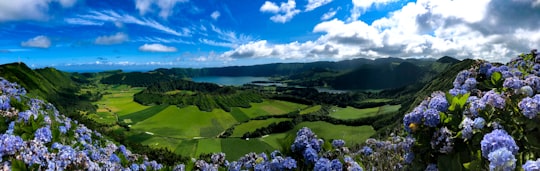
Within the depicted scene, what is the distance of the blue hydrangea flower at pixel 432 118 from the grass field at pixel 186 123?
103m

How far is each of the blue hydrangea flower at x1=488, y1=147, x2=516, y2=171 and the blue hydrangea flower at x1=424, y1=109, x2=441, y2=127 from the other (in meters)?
1.00

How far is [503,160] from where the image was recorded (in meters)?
2.41

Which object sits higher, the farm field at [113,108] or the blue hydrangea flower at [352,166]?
the blue hydrangea flower at [352,166]

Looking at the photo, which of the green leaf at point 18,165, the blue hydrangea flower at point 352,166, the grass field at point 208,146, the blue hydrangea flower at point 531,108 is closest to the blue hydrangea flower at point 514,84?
the blue hydrangea flower at point 531,108

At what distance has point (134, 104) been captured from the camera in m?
159

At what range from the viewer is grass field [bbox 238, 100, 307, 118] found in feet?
472

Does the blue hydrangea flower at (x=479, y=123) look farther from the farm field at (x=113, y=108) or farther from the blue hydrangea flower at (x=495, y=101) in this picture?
the farm field at (x=113, y=108)

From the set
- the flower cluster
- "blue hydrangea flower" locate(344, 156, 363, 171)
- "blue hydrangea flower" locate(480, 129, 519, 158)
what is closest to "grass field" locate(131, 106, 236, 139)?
"blue hydrangea flower" locate(344, 156, 363, 171)

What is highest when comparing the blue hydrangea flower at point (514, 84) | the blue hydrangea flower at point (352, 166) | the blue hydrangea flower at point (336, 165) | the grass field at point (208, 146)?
the blue hydrangea flower at point (514, 84)

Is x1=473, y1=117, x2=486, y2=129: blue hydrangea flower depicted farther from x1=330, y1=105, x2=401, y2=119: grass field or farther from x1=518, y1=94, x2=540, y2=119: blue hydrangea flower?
x1=330, y1=105, x2=401, y2=119: grass field

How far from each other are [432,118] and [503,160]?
41.4 inches

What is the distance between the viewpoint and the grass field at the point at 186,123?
4259 inches

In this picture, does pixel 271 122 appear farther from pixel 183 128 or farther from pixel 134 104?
pixel 134 104

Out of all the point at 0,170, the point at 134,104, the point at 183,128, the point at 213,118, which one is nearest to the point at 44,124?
the point at 0,170
